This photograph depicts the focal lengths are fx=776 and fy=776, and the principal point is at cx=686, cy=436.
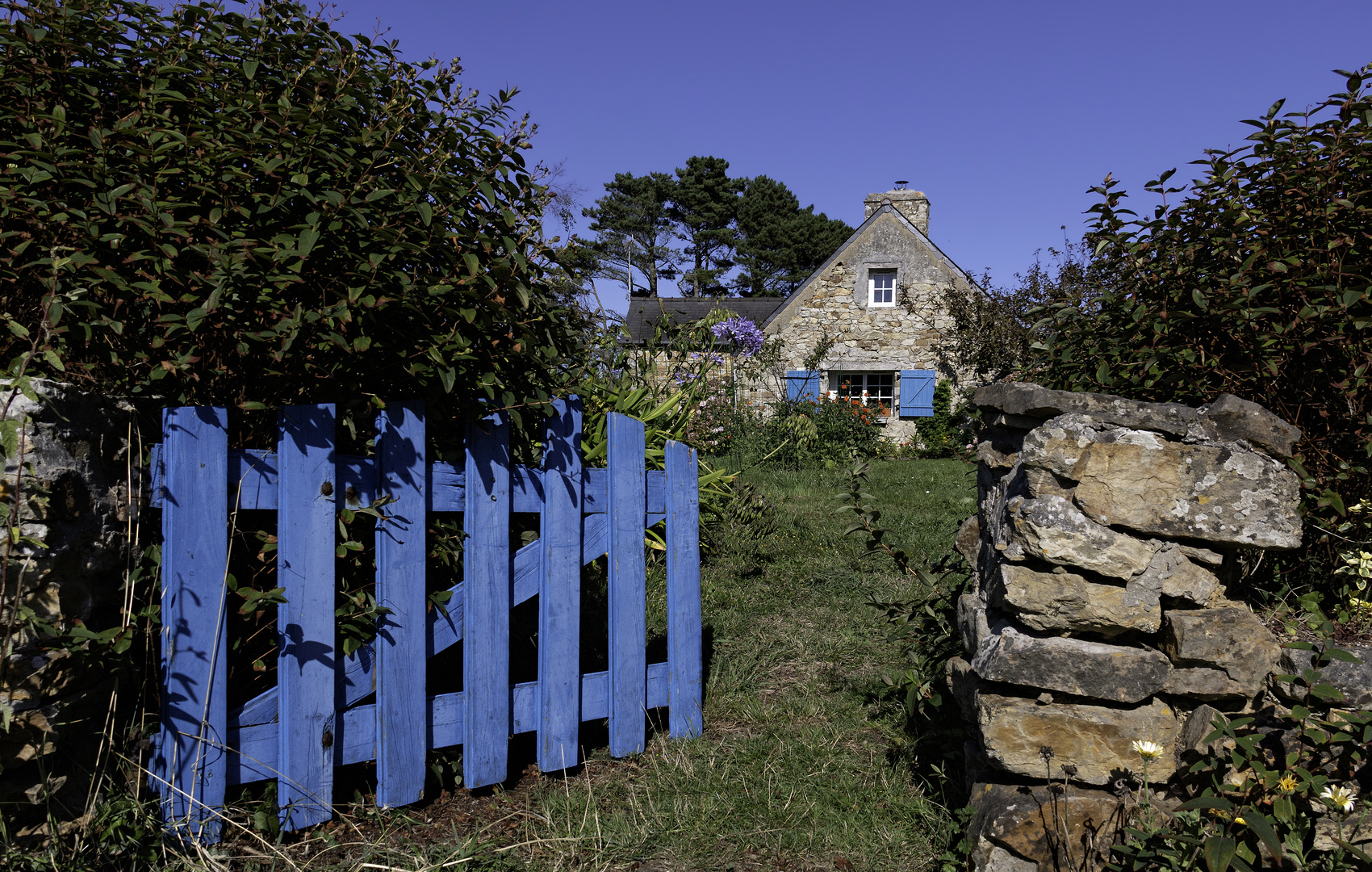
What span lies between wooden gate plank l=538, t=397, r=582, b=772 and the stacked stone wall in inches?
45.5

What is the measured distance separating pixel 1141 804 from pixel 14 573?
2.38 metres

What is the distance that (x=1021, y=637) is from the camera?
180cm

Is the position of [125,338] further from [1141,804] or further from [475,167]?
[1141,804]

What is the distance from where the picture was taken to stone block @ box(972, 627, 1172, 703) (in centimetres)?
175

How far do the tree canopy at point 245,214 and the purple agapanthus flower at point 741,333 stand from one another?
25.6ft

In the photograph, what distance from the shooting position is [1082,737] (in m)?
1.76

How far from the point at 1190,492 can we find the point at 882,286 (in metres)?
13.9

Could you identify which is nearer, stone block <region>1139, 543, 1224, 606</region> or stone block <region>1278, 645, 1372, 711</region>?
stone block <region>1278, 645, 1372, 711</region>

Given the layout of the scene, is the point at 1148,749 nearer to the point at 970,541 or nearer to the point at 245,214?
the point at 970,541

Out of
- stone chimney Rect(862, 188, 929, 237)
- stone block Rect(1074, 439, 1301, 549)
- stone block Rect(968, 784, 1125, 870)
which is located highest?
stone chimney Rect(862, 188, 929, 237)

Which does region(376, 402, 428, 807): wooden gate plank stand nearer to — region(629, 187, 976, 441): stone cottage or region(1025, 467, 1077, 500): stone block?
region(1025, 467, 1077, 500): stone block

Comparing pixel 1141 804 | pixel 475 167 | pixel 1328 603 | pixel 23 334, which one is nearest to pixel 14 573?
pixel 23 334

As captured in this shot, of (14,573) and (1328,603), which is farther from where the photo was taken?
(1328,603)

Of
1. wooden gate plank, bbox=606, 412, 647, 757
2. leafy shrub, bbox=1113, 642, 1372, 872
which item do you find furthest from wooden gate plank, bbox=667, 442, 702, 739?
leafy shrub, bbox=1113, 642, 1372, 872
